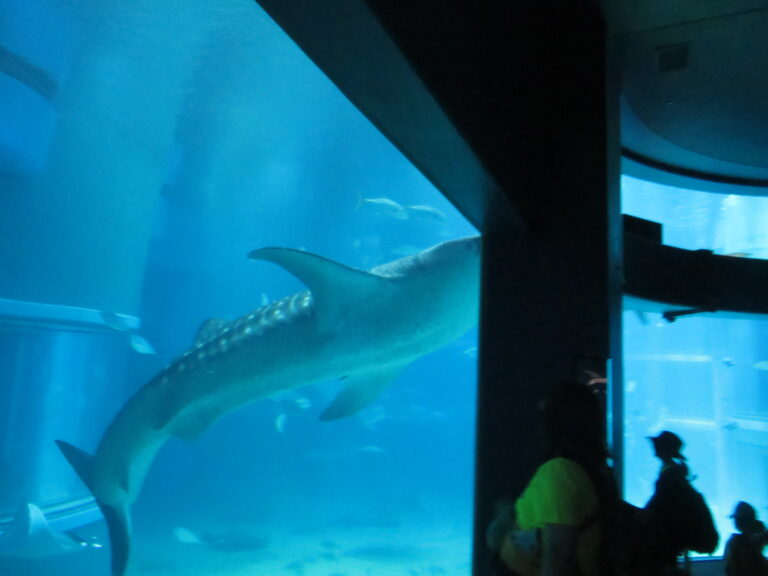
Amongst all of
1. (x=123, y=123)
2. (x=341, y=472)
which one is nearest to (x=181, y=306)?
(x=341, y=472)

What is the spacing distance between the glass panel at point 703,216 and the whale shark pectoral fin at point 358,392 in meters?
3.05

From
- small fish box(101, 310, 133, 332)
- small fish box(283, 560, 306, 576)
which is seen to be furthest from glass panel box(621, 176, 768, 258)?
small fish box(101, 310, 133, 332)

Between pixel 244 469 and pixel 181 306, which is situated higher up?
pixel 181 306

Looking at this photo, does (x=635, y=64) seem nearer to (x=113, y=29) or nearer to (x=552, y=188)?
(x=552, y=188)

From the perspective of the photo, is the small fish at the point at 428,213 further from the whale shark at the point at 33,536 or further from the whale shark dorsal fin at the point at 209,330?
the whale shark at the point at 33,536

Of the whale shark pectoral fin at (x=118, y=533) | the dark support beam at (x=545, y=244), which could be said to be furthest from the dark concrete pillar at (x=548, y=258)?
the whale shark pectoral fin at (x=118, y=533)

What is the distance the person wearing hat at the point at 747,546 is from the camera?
262cm

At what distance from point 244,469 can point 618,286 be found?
94.2 feet

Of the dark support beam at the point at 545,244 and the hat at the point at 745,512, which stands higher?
the dark support beam at the point at 545,244

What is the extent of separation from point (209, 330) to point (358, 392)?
188 cm

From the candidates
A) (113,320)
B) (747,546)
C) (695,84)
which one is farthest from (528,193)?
(113,320)

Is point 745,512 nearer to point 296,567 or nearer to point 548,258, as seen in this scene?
point 548,258

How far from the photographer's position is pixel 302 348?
5.27m

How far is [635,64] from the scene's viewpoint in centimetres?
332
